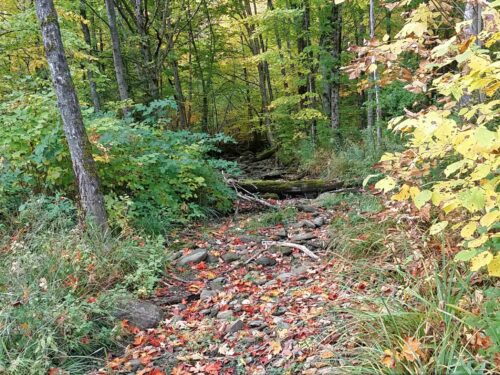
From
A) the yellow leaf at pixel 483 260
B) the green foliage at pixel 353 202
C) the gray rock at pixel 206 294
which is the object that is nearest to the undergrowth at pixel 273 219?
the green foliage at pixel 353 202

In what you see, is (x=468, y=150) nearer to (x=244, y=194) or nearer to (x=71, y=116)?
(x=71, y=116)

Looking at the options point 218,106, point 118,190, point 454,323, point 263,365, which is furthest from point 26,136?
point 218,106

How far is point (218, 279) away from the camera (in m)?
5.03

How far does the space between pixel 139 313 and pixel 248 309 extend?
1.13 meters

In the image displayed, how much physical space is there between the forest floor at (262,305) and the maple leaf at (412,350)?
1.27 feet

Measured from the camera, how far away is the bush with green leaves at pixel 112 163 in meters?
6.03

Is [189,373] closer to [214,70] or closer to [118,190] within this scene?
[118,190]

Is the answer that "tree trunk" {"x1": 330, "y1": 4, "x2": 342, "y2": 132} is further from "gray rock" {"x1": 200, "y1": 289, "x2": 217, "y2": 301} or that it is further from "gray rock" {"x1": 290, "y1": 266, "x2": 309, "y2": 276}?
"gray rock" {"x1": 200, "y1": 289, "x2": 217, "y2": 301}

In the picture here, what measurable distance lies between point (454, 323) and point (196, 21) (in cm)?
1672

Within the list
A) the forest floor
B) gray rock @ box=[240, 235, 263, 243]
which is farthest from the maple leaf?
gray rock @ box=[240, 235, 263, 243]

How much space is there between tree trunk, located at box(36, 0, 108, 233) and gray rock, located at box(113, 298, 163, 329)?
58.6 inches

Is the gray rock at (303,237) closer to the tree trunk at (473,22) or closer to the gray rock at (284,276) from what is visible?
the gray rock at (284,276)

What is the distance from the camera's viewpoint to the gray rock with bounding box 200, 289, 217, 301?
15.0 ft

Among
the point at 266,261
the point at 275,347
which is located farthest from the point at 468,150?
the point at 266,261
